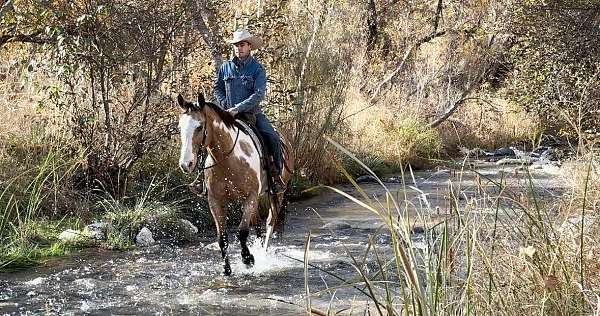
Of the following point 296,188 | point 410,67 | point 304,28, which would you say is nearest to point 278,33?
point 304,28

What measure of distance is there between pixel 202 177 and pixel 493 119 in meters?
14.0

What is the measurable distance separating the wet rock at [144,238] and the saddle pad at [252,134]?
186 cm

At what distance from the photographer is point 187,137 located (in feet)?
25.8

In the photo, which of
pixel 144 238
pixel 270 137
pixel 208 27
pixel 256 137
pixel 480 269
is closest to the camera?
pixel 480 269

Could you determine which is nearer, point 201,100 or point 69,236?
point 201,100

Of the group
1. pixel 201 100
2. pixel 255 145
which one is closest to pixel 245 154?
pixel 255 145

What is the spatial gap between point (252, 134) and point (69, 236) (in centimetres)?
240

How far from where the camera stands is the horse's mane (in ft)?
27.3

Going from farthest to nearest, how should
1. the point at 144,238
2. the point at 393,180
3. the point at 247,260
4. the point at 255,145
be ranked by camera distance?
the point at 393,180 < the point at 144,238 < the point at 255,145 < the point at 247,260

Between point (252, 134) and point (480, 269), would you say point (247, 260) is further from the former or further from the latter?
point (480, 269)

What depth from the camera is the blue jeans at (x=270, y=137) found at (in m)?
9.38

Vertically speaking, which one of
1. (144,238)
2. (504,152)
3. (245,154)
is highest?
(245,154)

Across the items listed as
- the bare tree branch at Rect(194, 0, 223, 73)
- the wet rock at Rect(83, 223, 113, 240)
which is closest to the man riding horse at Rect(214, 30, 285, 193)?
the wet rock at Rect(83, 223, 113, 240)

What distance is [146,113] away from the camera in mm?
11102
